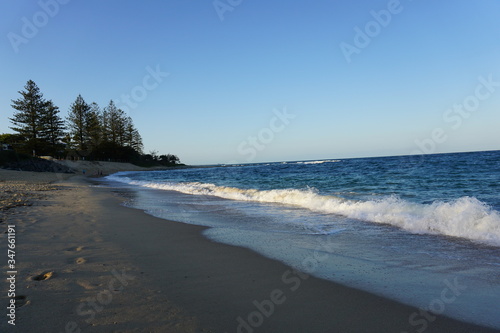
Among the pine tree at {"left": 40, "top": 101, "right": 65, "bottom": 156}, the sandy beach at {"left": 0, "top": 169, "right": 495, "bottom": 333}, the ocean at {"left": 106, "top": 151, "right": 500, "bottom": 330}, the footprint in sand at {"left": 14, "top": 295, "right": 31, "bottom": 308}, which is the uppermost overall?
the pine tree at {"left": 40, "top": 101, "right": 65, "bottom": 156}

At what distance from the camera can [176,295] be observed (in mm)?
3322

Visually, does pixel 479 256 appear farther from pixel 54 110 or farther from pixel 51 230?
pixel 54 110

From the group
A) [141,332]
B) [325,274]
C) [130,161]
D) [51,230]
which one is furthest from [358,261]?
[130,161]

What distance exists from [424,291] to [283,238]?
122 inches

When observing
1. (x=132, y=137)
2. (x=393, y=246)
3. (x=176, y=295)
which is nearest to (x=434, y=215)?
(x=393, y=246)

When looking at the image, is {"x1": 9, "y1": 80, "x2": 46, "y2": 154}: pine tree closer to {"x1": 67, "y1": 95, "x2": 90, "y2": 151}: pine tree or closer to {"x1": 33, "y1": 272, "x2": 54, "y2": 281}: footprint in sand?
{"x1": 67, "y1": 95, "x2": 90, "y2": 151}: pine tree

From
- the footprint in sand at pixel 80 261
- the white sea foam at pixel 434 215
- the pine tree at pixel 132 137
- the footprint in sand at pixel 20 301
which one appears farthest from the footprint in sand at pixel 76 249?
the pine tree at pixel 132 137

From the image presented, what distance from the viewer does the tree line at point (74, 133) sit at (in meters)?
54.2

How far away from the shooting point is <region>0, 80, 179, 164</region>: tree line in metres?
54.2

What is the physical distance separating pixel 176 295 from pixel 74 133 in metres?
76.8

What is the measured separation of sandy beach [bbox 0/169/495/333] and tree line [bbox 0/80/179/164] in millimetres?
57651

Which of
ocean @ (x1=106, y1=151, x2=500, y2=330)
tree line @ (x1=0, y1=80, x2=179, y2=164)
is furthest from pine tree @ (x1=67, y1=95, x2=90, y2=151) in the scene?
ocean @ (x1=106, y1=151, x2=500, y2=330)

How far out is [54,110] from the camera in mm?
58031

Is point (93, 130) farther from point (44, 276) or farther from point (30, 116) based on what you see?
point (44, 276)
